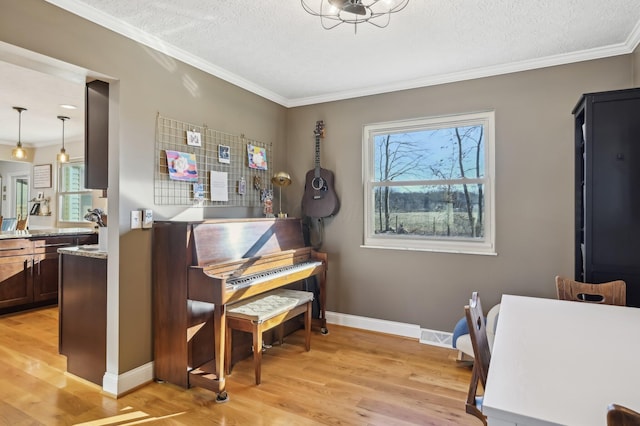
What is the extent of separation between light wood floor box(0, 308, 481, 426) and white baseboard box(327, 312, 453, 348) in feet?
0.35

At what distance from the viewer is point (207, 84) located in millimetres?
2979

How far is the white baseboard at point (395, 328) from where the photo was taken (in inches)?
126

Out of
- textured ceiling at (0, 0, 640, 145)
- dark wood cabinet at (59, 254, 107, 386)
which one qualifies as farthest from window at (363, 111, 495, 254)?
dark wood cabinet at (59, 254, 107, 386)

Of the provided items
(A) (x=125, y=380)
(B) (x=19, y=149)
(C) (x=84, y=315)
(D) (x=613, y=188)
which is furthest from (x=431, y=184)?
(B) (x=19, y=149)

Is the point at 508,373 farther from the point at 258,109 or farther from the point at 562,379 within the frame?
the point at 258,109

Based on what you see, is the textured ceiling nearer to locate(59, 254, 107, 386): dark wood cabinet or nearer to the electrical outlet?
the electrical outlet

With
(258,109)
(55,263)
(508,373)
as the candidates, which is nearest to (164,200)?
(258,109)

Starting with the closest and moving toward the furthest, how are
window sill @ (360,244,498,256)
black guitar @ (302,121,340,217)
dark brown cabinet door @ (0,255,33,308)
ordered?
window sill @ (360,244,498,256) → black guitar @ (302,121,340,217) → dark brown cabinet door @ (0,255,33,308)

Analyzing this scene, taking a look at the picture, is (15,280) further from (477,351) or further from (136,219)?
(477,351)

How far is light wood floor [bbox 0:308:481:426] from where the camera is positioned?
6.87 ft

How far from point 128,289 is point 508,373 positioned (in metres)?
2.25

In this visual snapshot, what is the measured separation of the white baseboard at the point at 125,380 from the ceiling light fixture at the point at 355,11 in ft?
8.35

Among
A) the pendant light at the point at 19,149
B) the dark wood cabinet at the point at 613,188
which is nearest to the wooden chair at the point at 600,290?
the dark wood cabinet at the point at 613,188

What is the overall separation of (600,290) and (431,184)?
1.62 m
